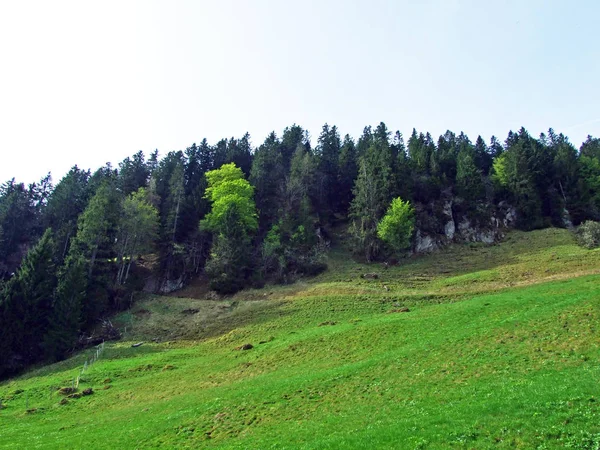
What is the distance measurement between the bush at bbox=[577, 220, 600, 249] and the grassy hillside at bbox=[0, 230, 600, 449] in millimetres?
6876

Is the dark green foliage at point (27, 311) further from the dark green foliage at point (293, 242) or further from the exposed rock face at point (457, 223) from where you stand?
the exposed rock face at point (457, 223)

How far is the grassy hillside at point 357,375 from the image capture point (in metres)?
16.9

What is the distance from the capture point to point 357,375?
26.0m

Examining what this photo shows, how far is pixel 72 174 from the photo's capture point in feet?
308

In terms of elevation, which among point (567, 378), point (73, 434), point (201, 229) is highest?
point (201, 229)

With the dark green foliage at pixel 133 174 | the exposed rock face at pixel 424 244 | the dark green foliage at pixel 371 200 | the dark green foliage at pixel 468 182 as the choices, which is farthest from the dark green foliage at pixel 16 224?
the dark green foliage at pixel 468 182

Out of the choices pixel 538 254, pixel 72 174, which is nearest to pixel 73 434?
pixel 538 254

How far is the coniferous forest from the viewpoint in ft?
179

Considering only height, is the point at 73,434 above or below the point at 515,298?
below

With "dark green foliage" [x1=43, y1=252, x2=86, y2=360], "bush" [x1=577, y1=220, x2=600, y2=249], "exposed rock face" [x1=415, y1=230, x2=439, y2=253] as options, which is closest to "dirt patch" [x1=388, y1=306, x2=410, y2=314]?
"exposed rock face" [x1=415, y1=230, x2=439, y2=253]

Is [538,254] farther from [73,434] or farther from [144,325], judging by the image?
[73,434]

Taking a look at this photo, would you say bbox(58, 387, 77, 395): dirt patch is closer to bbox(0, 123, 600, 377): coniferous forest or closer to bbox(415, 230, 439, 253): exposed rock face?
bbox(0, 123, 600, 377): coniferous forest

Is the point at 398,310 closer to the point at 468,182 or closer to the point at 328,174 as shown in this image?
the point at 468,182

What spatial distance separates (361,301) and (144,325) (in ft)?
98.9
